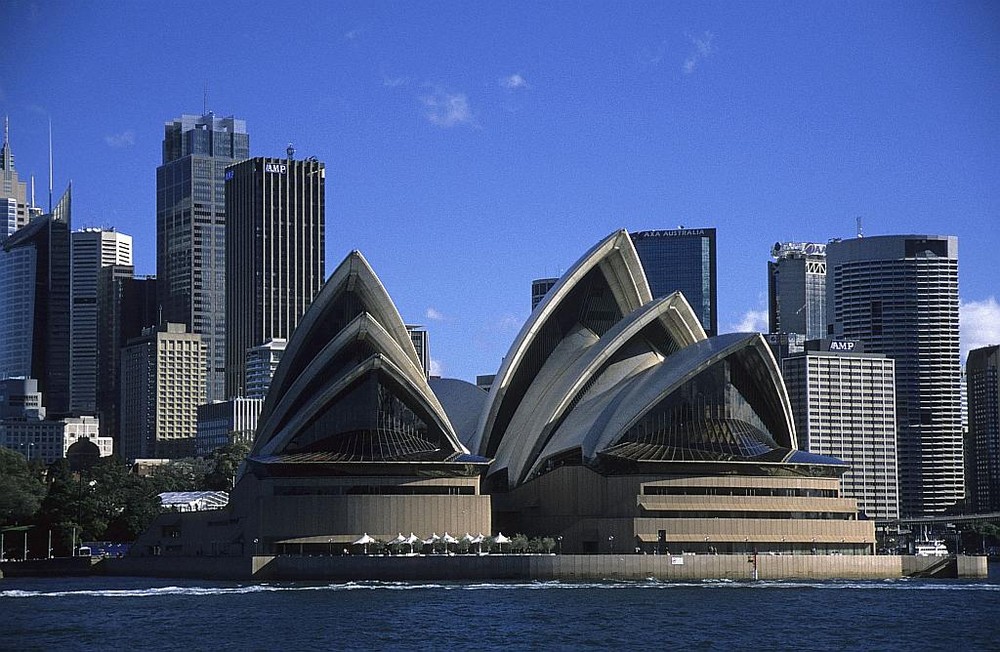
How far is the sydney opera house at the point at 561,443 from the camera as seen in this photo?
11488 centimetres

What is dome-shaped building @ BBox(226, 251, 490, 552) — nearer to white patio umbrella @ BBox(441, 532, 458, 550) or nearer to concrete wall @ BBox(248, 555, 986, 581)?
white patio umbrella @ BBox(441, 532, 458, 550)

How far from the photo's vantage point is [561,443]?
122 meters

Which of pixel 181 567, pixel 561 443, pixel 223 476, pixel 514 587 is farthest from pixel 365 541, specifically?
pixel 223 476

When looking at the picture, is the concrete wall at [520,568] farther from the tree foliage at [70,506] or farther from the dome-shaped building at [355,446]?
the tree foliage at [70,506]

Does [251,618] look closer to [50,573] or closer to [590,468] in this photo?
[590,468]

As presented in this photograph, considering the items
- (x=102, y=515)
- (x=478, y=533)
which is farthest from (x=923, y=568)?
(x=102, y=515)

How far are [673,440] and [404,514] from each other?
1816 cm

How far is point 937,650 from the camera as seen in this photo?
68312mm

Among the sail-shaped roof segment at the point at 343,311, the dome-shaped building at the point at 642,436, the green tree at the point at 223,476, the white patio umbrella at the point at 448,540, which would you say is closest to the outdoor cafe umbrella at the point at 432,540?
the white patio umbrella at the point at 448,540

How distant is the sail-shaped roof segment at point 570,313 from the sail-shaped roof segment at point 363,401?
7875mm

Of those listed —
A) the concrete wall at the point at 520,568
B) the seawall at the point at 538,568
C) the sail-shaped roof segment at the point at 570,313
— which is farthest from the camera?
the sail-shaped roof segment at the point at 570,313

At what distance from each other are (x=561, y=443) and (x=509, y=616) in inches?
1649

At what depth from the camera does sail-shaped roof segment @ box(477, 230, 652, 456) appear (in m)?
126

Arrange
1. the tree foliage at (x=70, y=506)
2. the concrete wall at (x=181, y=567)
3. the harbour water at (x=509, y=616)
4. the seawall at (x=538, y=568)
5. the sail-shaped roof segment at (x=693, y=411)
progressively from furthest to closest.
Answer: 1. the tree foliage at (x=70, y=506)
2. the sail-shaped roof segment at (x=693, y=411)
3. the concrete wall at (x=181, y=567)
4. the seawall at (x=538, y=568)
5. the harbour water at (x=509, y=616)
